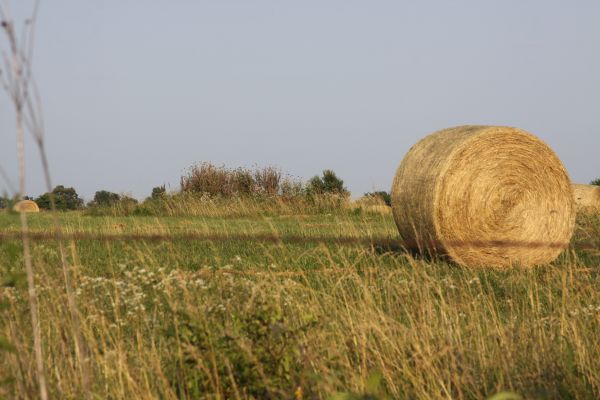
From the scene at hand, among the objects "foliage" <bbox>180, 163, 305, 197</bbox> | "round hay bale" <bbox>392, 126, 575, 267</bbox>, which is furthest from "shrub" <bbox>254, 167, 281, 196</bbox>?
"round hay bale" <bbox>392, 126, 575, 267</bbox>

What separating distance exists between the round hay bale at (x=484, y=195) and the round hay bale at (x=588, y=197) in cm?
1133

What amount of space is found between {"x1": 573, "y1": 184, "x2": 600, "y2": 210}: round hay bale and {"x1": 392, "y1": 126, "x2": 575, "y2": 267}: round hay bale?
11333mm

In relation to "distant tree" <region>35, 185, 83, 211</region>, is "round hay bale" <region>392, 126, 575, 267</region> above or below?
below

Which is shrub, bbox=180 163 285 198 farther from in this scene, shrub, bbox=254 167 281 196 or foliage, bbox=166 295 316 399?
foliage, bbox=166 295 316 399

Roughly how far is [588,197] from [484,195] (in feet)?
42.7

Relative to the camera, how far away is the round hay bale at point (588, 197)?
21856 millimetres

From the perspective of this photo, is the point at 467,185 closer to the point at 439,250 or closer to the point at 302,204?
the point at 439,250

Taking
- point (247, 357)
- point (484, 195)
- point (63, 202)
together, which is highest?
point (63, 202)

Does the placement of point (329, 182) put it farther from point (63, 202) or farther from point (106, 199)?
point (63, 202)

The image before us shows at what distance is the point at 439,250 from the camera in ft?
34.1

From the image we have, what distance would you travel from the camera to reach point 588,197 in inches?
875

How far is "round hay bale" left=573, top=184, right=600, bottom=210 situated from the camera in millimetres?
21856

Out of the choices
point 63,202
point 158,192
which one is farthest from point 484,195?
point 63,202

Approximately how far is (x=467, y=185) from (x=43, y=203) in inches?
1652
